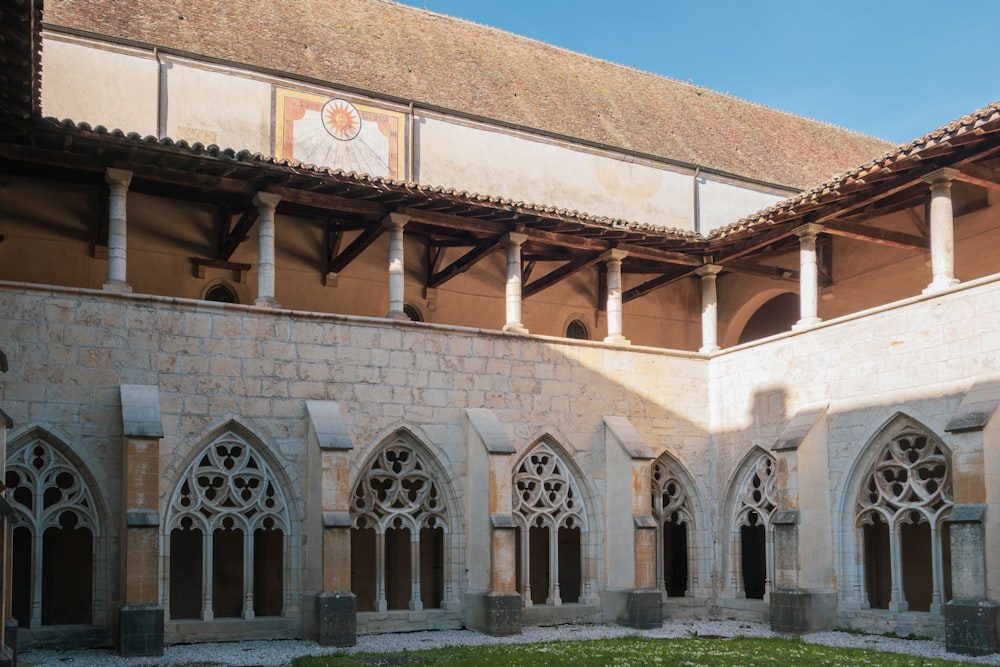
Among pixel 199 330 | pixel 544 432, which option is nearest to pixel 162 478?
pixel 199 330

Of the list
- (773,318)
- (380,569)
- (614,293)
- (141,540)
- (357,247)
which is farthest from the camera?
(773,318)

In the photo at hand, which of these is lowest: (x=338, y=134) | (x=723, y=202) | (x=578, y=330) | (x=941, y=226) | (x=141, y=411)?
(x=141, y=411)

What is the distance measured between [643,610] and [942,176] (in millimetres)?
7148

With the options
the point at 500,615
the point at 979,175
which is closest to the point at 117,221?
the point at 500,615

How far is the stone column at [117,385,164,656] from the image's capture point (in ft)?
41.2

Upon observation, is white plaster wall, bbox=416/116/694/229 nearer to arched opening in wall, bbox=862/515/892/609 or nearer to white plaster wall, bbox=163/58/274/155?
white plaster wall, bbox=163/58/274/155

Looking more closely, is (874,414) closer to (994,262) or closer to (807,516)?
(807,516)

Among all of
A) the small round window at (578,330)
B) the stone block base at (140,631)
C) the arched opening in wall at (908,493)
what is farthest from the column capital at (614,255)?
the stone block base at (140,631)

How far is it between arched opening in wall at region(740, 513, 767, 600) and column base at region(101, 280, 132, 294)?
1112 centimetres

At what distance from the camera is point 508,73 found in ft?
76.0

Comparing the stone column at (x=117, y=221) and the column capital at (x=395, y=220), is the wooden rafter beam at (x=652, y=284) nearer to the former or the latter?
the column capital at (x=395, y=220)

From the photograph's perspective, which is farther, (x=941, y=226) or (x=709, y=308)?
(x=709, y=308)

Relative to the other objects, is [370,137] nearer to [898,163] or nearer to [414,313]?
[414,313]

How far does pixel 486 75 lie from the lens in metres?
22.7
